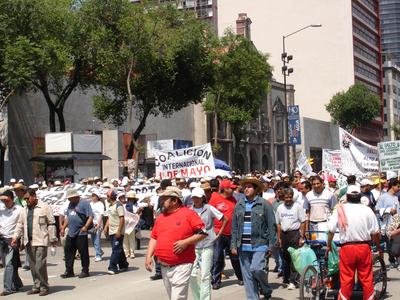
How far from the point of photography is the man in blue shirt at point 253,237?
953 cm

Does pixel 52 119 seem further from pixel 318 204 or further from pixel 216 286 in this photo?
pixel 216 286

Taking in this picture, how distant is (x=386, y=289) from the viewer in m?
10.9

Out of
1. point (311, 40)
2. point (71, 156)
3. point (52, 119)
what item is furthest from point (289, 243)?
point (311, 40)

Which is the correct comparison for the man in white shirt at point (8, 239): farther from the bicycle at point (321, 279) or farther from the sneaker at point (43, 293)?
the bicycle at point (321, 279)

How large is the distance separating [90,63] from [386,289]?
2467 cm

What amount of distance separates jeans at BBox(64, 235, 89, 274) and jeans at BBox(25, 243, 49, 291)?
65.5 inches

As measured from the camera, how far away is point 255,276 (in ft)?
31.1

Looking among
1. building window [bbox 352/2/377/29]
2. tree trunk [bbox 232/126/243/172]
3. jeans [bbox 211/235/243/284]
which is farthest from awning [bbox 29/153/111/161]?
building window [bbox 352/2/377/29]

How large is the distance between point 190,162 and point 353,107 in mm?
59277

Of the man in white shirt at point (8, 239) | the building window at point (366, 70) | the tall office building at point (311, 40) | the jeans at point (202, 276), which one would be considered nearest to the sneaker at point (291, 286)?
the jeans at point (202, 276)

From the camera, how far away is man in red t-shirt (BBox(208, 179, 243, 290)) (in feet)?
39.1

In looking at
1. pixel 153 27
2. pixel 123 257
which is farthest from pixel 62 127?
pixel 123 257

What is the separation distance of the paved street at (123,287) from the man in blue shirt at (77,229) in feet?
1.28

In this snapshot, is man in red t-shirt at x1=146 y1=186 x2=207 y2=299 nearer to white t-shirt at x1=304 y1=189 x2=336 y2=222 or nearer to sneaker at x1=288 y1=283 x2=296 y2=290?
sneaker at x1=288 y1=283 x2=296 y2=290
